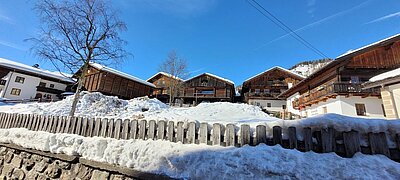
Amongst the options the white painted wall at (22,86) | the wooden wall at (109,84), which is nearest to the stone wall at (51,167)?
the wooden wall at (109,84)

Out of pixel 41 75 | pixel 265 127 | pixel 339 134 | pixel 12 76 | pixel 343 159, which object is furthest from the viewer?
pixel 41 75

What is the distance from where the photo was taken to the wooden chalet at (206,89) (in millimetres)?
35938

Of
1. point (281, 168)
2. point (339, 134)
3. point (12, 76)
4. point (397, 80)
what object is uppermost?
point (12, 76)

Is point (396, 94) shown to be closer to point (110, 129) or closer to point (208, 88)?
point (110, 129)

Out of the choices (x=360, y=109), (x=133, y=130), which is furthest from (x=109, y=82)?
(x=360, y=109)

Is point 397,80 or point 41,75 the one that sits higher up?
point 41,75

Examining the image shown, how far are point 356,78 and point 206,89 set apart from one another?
24.5 meters

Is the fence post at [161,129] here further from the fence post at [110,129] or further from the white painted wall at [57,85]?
the white painted wall at [57,85]

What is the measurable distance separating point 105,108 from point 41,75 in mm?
23749

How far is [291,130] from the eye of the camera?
7.29ft

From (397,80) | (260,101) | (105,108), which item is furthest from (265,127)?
(260,101)

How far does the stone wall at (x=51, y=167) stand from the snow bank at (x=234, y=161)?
0.33 feet

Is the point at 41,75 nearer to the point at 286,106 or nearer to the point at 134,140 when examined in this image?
the point at 134,140

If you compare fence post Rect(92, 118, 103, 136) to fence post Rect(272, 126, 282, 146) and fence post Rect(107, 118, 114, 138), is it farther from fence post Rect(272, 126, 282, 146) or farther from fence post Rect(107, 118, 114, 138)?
fence post Rect(272, 126, 282, 146)
